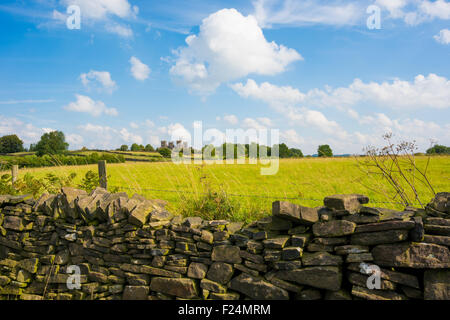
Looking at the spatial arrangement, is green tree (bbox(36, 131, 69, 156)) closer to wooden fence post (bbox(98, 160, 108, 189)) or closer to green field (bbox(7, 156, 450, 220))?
green field (bbox(7, 156, 450, 220))

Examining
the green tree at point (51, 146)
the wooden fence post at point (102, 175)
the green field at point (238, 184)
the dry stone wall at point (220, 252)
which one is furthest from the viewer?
the green tree at point (51, 146)

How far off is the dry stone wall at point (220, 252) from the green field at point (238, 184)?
0.90 m

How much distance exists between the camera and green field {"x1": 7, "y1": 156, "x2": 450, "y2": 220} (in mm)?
5348

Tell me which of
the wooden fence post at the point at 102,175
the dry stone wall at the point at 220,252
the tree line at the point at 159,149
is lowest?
the dry stone wall at the point at 220,252

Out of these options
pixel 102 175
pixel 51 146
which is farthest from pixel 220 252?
pixel 51 146

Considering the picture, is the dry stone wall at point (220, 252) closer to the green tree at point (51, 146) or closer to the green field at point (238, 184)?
the green field at point (238, 184)

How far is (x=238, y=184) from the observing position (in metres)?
11.2

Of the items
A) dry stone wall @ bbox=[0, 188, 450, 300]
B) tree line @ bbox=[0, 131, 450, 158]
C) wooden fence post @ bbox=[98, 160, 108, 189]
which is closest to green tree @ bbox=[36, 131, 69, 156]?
tree line @ bbox=[0, 131, 450, 158]

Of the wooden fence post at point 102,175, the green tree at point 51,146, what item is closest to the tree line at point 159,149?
the green tree at point 51,146

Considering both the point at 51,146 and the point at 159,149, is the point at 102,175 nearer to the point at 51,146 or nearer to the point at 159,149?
the point at 159,149

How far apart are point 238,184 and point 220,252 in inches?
296

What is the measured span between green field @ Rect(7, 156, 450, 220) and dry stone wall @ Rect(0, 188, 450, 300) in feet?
2.95

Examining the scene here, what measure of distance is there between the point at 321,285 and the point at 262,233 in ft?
2.83

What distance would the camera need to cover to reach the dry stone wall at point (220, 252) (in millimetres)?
3006
